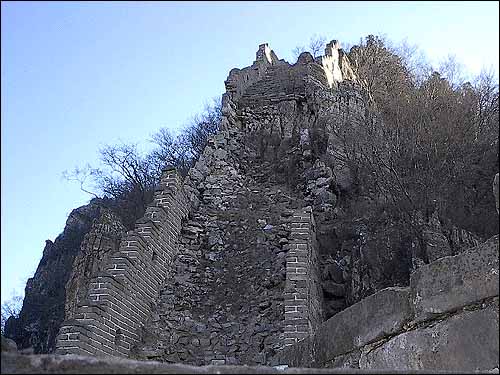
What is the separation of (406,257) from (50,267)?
726 inches

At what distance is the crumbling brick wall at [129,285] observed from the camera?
823cm

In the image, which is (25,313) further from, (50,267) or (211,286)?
(211,286)

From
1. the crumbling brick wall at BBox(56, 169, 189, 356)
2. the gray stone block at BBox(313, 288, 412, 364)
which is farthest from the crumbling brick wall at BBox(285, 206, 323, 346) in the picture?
the gray stone block at BBox(313, 288, 412, 364)

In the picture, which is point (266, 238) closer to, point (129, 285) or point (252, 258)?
point (252, 258)

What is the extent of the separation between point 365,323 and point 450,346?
927mm

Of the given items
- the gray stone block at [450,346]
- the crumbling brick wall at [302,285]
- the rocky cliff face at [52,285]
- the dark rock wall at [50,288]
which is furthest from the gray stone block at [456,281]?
the dark rock wall at [50,288]

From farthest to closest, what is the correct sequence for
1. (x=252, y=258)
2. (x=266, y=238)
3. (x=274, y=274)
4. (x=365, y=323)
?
1. (x=266, y=238)
2. (x=252, y=258)
3. (x=274, y=274)
4. (x=365, y=323)

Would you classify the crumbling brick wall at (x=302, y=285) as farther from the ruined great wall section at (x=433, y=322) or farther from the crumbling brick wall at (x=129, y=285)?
the ruined great wall section at (x=433, y=322)

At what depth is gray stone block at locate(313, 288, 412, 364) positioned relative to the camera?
4.39 metres

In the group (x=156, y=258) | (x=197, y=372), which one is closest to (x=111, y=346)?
(x=156, y=258)

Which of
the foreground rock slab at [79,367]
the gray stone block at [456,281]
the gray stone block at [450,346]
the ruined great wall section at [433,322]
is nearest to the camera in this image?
the foreground rock slab at [79,367]

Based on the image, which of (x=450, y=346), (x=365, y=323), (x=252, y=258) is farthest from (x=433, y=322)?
(x=252, y=258)

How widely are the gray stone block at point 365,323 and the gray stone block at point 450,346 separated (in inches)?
5.1

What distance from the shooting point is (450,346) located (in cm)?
381
